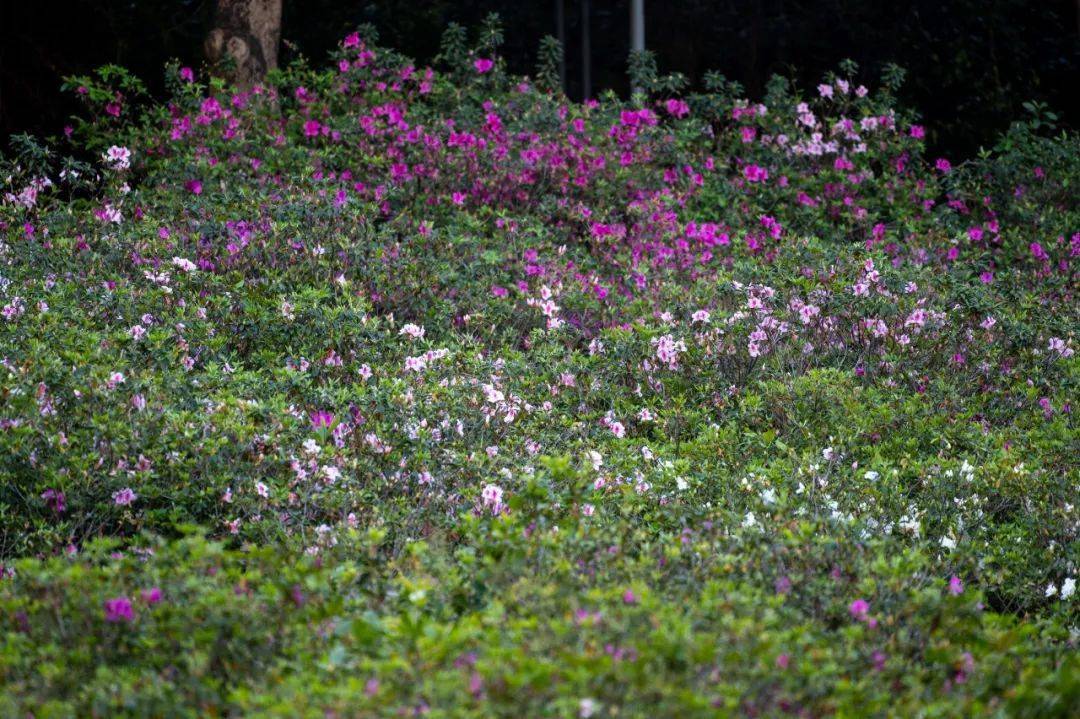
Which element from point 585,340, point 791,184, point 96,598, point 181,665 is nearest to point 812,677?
point 181,665

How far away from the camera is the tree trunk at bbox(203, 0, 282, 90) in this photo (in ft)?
27.7

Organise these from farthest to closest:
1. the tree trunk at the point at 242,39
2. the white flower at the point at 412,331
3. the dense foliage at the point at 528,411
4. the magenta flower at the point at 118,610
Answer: the tree trunk at the point at 242,39 < the white flower at the point at 412,331 < the magenta flower at the point at 118,610 < the dense foliage at the point at 528,411

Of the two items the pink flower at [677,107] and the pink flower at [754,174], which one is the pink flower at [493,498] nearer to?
the pink flower at [754,174]

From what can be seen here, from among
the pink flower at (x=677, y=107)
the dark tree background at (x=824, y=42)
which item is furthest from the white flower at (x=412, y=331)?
the dark tree background at (x=824, y=42)

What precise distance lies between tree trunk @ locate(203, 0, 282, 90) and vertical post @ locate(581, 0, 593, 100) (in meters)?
3.05

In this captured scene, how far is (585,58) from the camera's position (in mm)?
10742

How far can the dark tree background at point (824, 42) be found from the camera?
33.0ft

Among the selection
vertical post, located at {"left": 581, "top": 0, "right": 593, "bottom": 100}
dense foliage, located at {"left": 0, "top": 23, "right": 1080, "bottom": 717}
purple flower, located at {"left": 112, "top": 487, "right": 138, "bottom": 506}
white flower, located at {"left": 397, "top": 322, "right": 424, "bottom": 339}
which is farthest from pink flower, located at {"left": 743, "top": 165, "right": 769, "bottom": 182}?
purple flower, located at {"left": 112, "top": 487, "right": 138, "bottom": 506}

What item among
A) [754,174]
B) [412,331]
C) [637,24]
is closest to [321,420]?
[412,331]

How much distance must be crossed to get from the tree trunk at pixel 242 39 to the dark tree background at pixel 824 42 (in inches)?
62.7

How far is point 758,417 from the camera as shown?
509 cm

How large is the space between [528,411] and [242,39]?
472cm

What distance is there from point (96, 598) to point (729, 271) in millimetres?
4644

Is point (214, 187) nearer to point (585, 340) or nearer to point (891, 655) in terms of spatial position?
point (585, 340)
